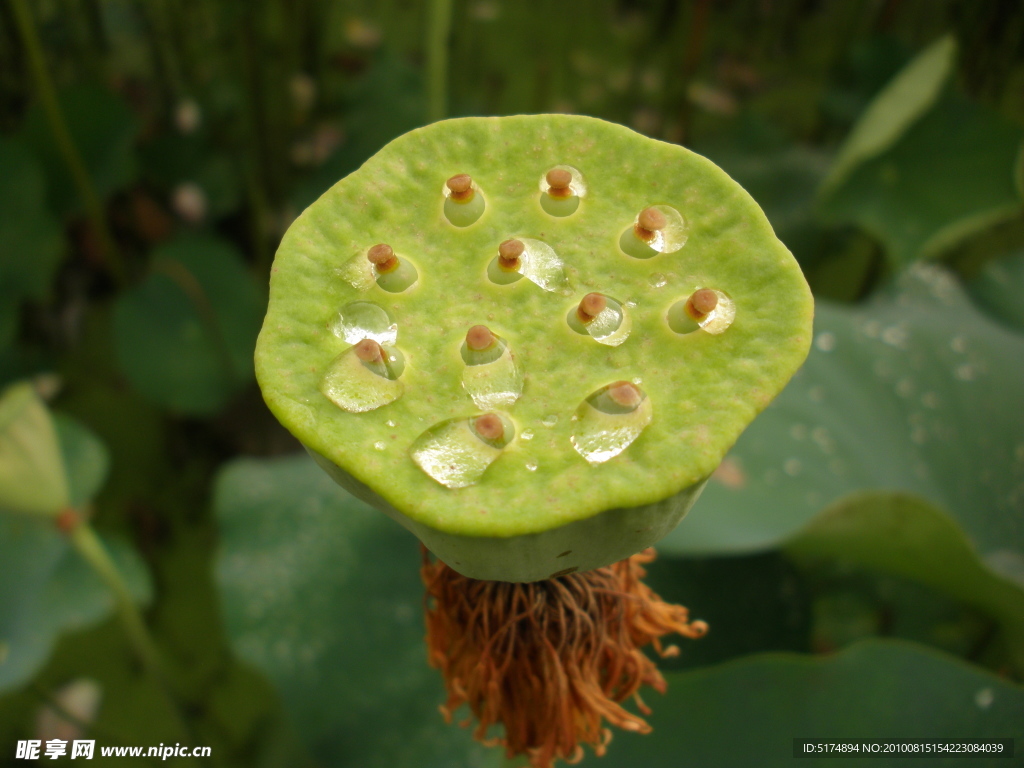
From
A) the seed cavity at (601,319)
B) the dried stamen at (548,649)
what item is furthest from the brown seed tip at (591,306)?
the dried stamen at (548,649)

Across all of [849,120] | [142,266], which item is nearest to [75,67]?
[142,266]

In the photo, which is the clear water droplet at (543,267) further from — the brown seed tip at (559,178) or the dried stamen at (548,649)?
the dried stamen at (548,649)

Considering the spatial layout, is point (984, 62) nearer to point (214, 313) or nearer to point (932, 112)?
point (932, 112)

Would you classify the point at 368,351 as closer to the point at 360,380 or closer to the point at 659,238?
the point at 360,380

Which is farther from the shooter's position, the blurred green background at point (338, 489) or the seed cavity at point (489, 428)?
the blurred green background at point (338, 489)

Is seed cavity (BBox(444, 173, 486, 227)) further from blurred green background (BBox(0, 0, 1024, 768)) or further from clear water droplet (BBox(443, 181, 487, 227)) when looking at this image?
blurred green background (BBox(0, 0, 1024, 768))
